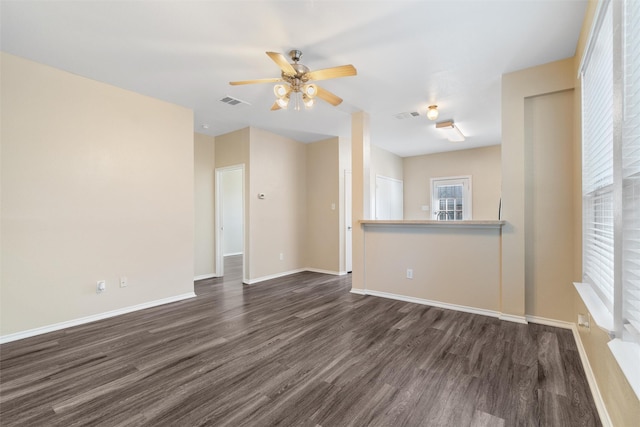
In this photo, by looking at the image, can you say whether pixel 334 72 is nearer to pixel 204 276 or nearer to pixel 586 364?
pixel 586 364

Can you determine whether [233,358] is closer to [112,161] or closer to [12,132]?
[112,161]

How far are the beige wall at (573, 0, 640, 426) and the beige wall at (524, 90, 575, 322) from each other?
17cm

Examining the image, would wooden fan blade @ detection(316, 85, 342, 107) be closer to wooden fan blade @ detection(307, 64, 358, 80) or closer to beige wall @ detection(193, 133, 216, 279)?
wooden fan blade @ detection(307, 64, 358, 80)

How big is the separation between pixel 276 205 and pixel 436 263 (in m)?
3.01

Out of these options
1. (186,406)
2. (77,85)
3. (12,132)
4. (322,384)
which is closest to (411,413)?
(322,384)

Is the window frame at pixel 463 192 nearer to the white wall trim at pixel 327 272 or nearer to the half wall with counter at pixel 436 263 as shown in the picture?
the white wall trim at pixel 327 272

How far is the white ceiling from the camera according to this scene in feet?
7.06

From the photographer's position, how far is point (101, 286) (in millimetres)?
3299

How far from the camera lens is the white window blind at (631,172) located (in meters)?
1.12

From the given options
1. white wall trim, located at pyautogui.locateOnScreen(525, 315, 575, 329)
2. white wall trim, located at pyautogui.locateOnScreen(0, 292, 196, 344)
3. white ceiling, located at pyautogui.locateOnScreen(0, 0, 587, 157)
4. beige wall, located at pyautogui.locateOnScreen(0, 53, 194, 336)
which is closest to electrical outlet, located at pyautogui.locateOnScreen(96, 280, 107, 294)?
beige wall, located at pyautogui.locateOnScreen(0, 53, 194, 336)

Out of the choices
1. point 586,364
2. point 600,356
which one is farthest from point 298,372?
point 586,364

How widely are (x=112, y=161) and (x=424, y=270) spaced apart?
4.05m

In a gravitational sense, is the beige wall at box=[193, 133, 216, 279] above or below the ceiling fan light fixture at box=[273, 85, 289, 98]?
below

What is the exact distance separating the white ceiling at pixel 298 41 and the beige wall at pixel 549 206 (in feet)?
1.85
